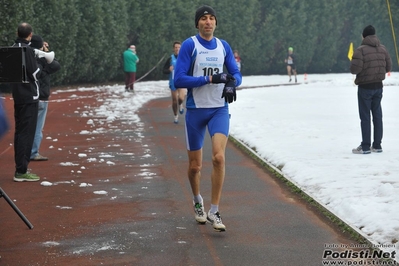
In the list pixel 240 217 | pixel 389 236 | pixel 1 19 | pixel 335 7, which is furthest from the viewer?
pixel 335 7

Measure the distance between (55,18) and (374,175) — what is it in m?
24.6

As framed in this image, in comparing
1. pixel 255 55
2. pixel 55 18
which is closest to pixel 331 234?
pixel 55 18

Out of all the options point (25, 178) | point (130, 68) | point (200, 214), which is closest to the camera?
point (200, 214)

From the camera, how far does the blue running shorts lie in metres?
7.84

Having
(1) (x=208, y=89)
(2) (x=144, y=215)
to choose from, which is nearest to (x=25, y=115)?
(2) (x=144, y=215)

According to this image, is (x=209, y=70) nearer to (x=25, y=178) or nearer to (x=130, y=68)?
(x=25, y=178)

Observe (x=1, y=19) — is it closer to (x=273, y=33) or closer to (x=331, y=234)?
(x=331, y=234)

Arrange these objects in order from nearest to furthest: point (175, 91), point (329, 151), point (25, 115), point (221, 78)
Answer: point (221, 78)
point (25, 115)
point (329, 151)
point (175, 91)

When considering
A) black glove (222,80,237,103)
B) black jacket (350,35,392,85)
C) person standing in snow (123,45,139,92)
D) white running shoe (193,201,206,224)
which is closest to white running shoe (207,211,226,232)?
white running shoe (193,201,206,224)

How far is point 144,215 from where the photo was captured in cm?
846

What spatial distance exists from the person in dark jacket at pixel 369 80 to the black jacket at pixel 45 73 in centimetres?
469

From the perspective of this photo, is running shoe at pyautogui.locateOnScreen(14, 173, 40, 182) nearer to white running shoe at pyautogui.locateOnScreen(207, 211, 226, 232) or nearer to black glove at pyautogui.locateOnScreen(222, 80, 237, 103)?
white running shoe at pyautogui.locateOnScreen(207, 211, 226, 232)

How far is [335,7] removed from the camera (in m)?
58.2

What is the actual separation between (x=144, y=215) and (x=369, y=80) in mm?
5788
